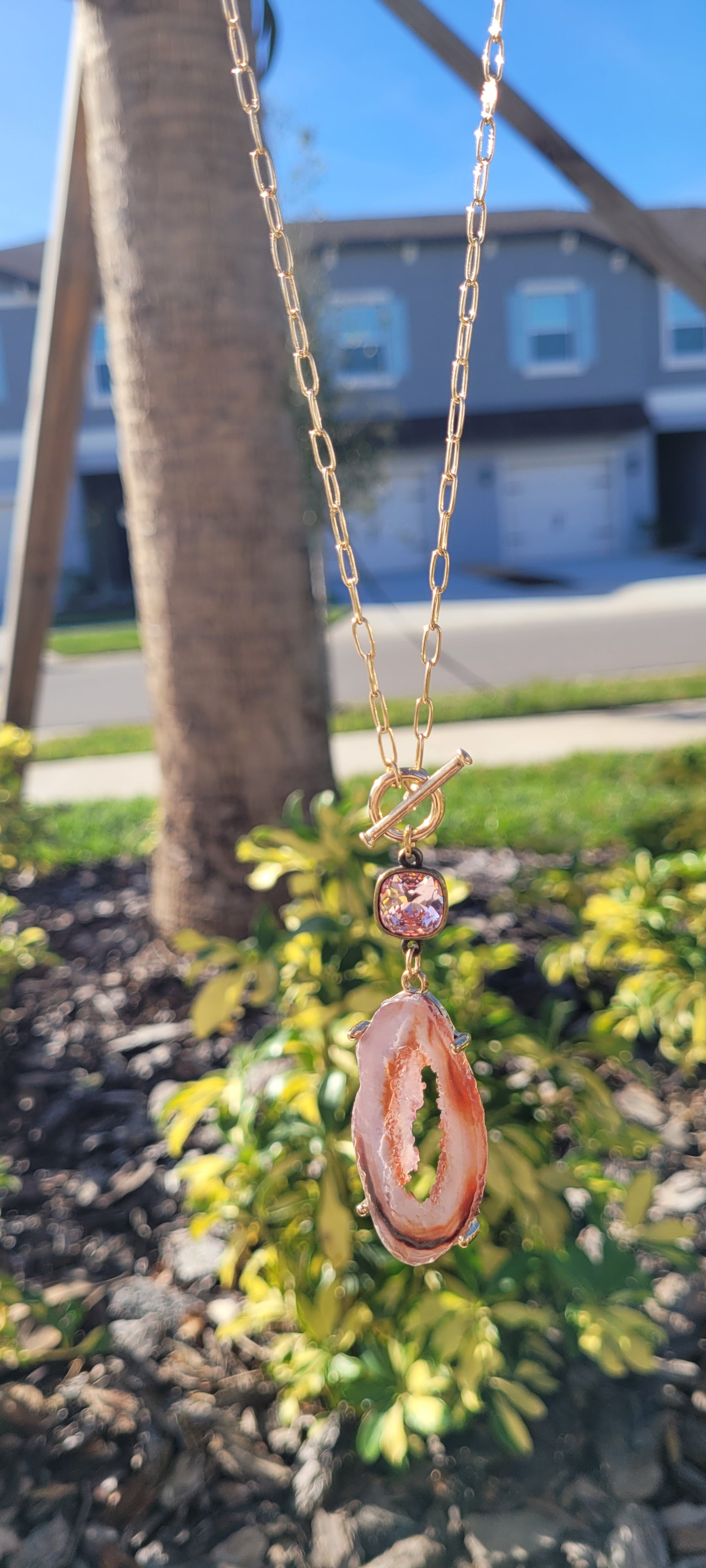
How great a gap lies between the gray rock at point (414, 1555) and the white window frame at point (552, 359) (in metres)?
21.8

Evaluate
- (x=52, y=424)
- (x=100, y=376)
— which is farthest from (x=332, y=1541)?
Answer: (x=100, y=376)

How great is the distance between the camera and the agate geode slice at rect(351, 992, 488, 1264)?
3.82 feet

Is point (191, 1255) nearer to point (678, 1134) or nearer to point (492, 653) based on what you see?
point (678, 1134)

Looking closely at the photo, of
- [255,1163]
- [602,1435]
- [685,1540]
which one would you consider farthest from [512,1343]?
[255,1163]

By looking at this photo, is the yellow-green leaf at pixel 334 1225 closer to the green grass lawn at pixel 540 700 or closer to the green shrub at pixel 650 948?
the green shrub at pixel 650 948

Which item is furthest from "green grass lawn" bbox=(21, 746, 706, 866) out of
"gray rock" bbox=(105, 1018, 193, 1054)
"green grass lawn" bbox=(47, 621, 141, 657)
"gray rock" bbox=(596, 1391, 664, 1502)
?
"green grass lawn" bbox=(47, 621, 141, 657)

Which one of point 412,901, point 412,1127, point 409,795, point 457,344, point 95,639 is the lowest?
point 95,639

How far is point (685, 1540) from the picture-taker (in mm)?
1474

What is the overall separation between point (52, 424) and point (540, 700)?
4.81 metres

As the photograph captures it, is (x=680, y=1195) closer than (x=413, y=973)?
No

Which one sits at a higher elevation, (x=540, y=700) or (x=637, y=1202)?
(x=637, y=1202)

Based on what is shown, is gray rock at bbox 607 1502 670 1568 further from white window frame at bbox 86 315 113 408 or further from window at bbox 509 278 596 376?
window at bbox 509 278 596 376

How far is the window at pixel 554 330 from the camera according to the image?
68.2 ft

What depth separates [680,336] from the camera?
21.8 metres
